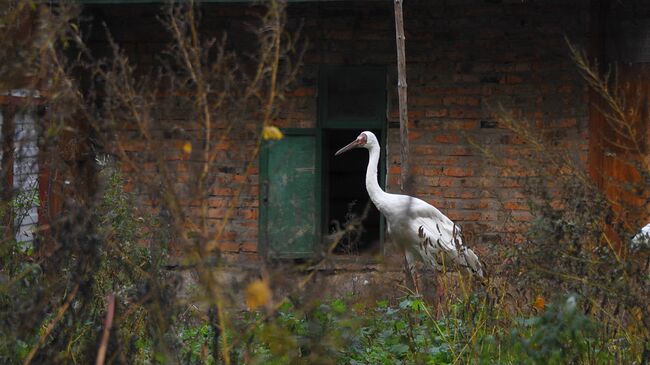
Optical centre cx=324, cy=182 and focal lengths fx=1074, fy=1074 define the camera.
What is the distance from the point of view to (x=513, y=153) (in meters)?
9.21

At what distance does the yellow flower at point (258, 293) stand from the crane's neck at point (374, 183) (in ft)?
16.7

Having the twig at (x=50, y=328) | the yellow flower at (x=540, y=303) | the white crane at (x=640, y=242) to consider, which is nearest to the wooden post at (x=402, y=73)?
the yellow flower at (x=540, y=303)

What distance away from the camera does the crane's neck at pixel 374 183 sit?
825cm

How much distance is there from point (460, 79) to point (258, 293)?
6563 millimetres

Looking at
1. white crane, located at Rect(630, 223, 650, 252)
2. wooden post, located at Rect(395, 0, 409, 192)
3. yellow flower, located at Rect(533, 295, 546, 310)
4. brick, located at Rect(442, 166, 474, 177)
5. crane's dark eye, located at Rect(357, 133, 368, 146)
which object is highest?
wooden post, located at Rect(395, 0, 409, 192)

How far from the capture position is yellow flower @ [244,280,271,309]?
3.08m

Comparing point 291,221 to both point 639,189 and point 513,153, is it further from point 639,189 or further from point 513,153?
point 639,189

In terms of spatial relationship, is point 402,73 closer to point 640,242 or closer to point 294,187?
point 294,187

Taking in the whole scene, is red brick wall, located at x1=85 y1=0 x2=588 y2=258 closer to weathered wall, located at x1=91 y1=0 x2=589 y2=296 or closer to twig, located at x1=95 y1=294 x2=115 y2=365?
weathered wall, located at x1=91 y1=0 x2=589 y2=296

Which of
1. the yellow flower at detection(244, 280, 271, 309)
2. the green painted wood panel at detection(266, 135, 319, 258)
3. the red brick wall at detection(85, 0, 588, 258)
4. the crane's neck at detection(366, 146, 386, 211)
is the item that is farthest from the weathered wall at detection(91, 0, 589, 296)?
the yellow flower at detection(244, 280, 271, 309)

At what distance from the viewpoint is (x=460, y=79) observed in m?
9.40

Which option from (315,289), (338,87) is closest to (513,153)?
(338,87)

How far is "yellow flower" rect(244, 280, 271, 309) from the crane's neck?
5.08 meters

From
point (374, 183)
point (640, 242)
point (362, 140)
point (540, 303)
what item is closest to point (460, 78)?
point (362, 140)
